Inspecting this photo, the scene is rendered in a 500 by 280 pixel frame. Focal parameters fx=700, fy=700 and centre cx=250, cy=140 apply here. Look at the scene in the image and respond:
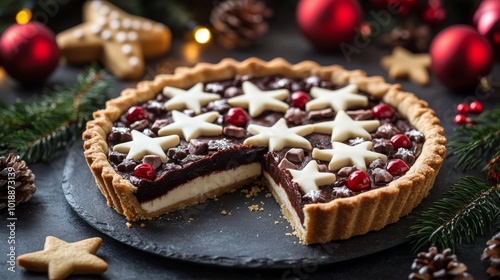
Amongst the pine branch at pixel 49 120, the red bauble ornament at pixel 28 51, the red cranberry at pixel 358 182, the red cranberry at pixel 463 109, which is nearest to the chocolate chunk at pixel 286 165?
the red cranberry at pixel 358 182

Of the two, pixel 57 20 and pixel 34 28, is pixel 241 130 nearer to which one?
pixel 34 28

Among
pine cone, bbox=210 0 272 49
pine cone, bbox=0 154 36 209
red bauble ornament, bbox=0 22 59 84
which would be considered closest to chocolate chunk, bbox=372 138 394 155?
pine cone, bbox=0 154 36 209

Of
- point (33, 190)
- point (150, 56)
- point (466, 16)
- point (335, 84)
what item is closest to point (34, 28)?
point (150, 56)

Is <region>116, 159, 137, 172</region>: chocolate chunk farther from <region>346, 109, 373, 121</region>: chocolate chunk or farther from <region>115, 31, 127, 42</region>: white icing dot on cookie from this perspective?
<region>115, 31, 127, 42</region>: white icing dot on cookie

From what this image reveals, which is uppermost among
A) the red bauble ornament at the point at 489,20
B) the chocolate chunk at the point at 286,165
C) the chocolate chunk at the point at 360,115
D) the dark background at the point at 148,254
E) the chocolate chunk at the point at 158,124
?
the red bauble ornament at the point at 489,20

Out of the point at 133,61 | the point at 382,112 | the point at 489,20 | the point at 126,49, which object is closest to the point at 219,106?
the point at 382,112

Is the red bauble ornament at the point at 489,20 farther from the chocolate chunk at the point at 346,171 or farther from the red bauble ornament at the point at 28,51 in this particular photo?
the red bauble ornament at the point at 28,51
